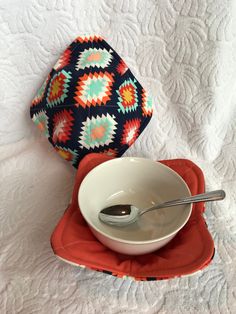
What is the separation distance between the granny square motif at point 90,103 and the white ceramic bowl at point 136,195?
7cm

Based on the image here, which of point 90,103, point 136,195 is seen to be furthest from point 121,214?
point 90,103

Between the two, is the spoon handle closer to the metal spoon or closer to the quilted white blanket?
the metal spoon

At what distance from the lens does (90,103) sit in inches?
24.6

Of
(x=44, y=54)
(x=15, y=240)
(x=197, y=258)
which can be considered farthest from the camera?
(x=44, y=54)

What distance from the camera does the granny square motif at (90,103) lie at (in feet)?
2.06

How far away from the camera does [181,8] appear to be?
64 centimetres

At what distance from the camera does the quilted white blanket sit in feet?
1.67

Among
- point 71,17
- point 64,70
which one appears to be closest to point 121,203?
point 64,70

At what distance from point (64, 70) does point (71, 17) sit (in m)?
0.11

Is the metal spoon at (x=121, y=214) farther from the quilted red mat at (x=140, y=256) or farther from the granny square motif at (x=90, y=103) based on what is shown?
the granny square motif at (x=90, y=103)

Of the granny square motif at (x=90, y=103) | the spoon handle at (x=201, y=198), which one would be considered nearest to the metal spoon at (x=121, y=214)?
the spoon handle at (x=201, y=198)

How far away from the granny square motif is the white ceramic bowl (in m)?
0.07

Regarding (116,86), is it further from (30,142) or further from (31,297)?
(31,297)

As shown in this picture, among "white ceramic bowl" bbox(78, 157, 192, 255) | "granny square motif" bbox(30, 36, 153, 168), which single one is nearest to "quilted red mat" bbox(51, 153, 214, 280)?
"white ceramic bowl" bbox(78, 157, 192, 255)
